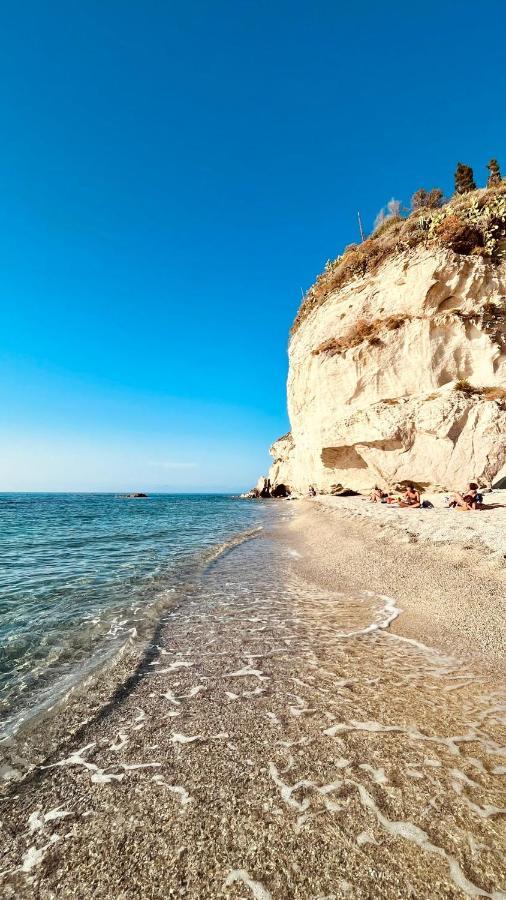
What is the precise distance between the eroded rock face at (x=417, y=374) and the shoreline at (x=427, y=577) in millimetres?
9180

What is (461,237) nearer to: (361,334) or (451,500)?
(361,334)

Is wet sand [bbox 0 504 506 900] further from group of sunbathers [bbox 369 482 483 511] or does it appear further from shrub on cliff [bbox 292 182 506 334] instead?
shrub on cliff [bbox 292 182 506 334]

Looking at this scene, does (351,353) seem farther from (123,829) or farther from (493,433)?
(123,829)

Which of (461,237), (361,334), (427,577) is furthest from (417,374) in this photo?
(427,577)

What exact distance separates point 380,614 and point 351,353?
25.8m

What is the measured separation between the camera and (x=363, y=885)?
2.20 meters

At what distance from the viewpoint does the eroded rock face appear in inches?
889

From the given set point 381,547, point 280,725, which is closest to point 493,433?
point 381,547

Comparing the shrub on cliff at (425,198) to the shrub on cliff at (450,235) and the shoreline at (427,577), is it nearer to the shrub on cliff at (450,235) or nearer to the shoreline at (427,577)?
the shrub on cliff at (450,235)

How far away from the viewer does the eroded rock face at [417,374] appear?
22.6 m

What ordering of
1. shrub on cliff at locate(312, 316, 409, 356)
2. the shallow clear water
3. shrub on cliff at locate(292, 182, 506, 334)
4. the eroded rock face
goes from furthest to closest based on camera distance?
shrub on cliff at locate(312, 316, 409, 356) → shrub on cliff at locate(292, 182, 506, 334) → the eroded rock face → the shallow clear water

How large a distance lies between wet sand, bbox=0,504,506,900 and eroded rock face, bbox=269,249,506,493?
65.1ft

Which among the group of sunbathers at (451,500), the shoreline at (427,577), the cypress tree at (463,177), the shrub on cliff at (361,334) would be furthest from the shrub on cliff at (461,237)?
the cypress tree at (463,177)

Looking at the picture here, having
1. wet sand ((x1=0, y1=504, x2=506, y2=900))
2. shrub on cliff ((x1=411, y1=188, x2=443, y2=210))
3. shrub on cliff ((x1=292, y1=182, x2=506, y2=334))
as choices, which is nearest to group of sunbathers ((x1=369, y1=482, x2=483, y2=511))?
wet sand ((x1=0, y1=504, x2=506, y2=900))
